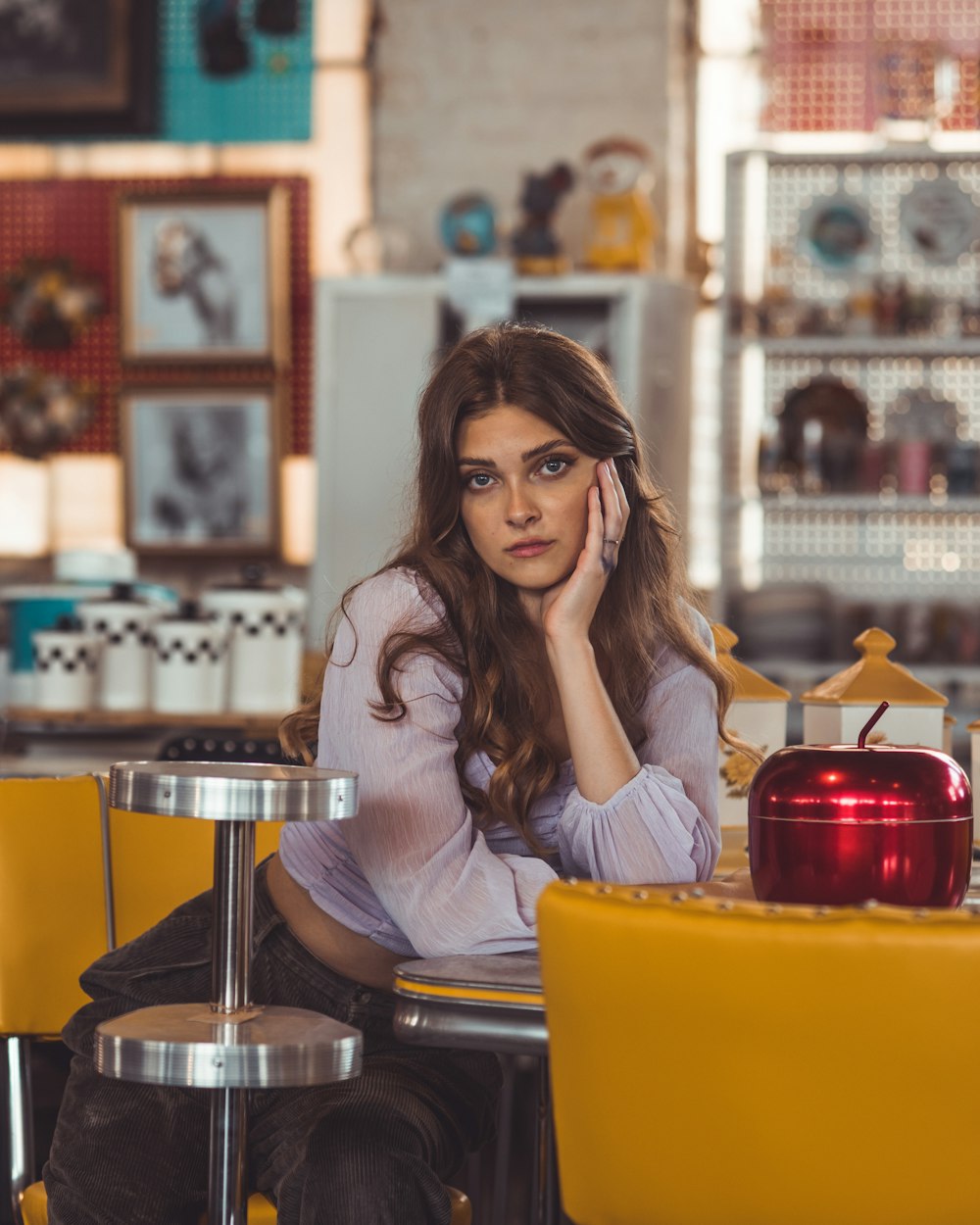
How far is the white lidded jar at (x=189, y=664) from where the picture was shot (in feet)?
12.1

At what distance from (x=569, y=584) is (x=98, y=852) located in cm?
72

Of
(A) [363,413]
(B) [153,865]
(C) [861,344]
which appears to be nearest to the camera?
(B) [153,865]

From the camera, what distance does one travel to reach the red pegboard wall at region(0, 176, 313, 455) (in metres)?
5.60

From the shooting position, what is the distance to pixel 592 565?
5.78 feet

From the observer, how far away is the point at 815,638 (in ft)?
16.1

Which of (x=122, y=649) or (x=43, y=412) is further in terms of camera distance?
(x=43, y=412)

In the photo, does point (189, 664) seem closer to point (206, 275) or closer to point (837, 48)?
point (206, 275)

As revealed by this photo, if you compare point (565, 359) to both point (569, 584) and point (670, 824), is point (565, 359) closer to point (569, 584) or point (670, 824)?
point (569, 584)

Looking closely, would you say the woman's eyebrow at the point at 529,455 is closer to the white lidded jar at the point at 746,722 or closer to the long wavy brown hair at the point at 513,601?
the long wavy brown hair at the point at 513,601

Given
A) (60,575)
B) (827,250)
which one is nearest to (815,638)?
(827,250)

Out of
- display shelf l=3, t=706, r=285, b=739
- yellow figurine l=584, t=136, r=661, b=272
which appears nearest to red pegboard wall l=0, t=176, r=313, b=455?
yellow figurine l=584, t=136, r=661, b=272

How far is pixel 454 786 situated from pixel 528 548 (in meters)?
0.29

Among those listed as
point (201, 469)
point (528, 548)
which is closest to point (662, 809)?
point (528, 548)

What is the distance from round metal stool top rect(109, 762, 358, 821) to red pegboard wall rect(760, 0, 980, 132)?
15.0ft
